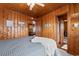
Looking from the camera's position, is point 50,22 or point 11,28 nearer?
point 50,22

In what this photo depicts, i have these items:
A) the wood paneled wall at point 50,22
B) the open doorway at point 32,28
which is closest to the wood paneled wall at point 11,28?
the open doorway at point 32,28

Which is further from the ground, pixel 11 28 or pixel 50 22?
pixel 50 22

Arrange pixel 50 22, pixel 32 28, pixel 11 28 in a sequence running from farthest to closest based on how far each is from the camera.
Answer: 1. pixel 11 28
2. pixel 50 22
3. pixel 32 28

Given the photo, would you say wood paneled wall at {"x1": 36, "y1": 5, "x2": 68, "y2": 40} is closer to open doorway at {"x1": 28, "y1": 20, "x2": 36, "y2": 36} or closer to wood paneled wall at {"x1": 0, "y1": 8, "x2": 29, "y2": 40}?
open doorway at {"x1": 28, "y1": 20, "x2": 36, "y2": 36}

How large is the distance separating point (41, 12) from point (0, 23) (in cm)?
127

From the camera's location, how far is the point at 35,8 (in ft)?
8.30

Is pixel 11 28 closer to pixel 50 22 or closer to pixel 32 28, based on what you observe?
pixel 32 28

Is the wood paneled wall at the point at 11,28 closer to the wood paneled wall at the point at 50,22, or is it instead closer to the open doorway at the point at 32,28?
the open doorway at the point at 32,28

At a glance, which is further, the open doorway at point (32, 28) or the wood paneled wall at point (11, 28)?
the wood paneled wall at point (11, 28)

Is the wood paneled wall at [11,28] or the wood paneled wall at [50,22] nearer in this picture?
the wood paneled wall at [50,22]

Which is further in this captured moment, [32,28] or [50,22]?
[50,22]

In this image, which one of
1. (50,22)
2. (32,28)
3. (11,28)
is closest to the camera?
(32,28)

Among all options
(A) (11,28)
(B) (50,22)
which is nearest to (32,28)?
(B) (50,22)

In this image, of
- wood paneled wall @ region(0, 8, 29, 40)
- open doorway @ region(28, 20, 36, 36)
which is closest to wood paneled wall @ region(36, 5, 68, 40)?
open doorway @ region(28, 20, 36, 36)
